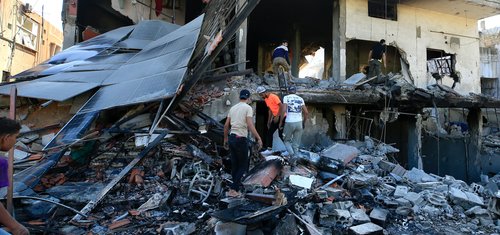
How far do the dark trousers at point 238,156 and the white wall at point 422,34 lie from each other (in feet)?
32.0

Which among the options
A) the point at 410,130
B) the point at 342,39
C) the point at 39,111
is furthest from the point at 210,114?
the point at 410,130

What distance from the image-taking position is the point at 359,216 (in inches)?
188

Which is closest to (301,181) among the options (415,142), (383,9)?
(415,142)

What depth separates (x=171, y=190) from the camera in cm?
524

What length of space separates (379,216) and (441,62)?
14.0 meters

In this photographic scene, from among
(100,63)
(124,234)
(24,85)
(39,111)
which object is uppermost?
(100,63)

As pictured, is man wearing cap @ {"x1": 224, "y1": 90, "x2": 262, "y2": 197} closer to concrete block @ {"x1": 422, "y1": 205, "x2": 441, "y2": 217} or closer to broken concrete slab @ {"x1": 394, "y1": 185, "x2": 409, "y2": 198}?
broken concrete slab @ {"x1": 394, "y1": 185, "x2": 409, "y2": 198}

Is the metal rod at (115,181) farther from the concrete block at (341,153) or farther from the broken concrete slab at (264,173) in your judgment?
the concrete block at (341,153)

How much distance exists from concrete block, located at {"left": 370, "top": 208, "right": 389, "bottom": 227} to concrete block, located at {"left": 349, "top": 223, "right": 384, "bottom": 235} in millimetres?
291

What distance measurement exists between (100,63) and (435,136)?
485 inches

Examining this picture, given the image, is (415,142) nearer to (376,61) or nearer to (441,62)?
(376,61)

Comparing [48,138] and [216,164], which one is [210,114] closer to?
[216,164]

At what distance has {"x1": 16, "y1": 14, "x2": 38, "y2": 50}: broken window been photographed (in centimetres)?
1866

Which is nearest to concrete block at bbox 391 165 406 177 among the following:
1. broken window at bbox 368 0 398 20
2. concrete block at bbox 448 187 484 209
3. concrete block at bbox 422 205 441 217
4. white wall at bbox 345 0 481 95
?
concrete block at bbox 448 187 484 209
